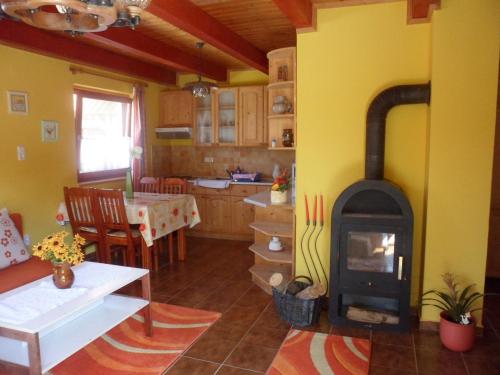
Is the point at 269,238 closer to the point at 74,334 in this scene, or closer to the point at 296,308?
the point at 296,308

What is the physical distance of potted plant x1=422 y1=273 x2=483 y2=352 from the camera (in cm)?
261

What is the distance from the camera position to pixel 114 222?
3904mm

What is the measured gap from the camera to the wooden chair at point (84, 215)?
396 centimetres

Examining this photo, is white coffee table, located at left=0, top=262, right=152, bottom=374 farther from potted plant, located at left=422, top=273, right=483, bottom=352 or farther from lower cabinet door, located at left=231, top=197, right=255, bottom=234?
lower cabinet door, located at left=231, top=197, right=255, bottom=234

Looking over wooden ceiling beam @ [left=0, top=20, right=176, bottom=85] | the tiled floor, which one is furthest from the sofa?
→ wooden ceiling beam @ [left=0, top=20, right=176, bottom=85]

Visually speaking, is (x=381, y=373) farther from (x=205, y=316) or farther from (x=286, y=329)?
(x=205, y=316)

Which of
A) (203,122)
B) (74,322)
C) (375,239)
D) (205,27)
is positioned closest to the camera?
(74,322)

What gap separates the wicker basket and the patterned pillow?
82.2 inches

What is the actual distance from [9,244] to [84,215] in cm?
89

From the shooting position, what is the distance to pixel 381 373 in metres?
2.40

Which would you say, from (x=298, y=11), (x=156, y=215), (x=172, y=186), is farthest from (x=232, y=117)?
(x=298, y=11)

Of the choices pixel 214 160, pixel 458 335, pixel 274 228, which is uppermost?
pixel 214 160

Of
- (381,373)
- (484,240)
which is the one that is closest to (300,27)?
(484,240)

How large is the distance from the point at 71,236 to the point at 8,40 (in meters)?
2.06
